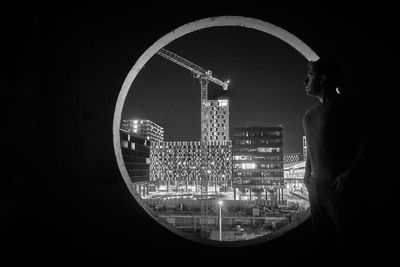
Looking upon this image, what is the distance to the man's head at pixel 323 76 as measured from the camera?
2246 mm

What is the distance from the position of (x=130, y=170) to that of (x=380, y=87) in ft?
174

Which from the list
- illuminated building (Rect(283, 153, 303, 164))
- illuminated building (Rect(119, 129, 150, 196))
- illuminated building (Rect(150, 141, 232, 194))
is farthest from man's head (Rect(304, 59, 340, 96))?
illuminated building (Rect(283, 153, 303, 164))

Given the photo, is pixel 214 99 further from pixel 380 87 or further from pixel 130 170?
pixel 380 87

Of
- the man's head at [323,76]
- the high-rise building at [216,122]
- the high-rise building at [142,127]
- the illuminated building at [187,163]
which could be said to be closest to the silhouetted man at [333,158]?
the man's head at [323,76]

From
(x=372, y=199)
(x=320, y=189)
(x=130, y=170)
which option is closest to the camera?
(x=320, y=189)

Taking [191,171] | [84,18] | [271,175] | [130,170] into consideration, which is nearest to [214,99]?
[191,171]

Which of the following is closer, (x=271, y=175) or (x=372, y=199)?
(x=372, y=199)

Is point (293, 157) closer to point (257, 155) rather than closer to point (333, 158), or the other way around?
point (257, 155)

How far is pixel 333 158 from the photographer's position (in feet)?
7.04

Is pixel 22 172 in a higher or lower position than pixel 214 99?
lower

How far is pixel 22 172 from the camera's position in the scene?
9.81ft

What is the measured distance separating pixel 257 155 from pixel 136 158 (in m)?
29.4

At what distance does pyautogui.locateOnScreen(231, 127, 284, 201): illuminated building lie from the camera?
68.5 m

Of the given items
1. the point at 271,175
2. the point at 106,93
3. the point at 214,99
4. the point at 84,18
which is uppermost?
the point at 214,99
